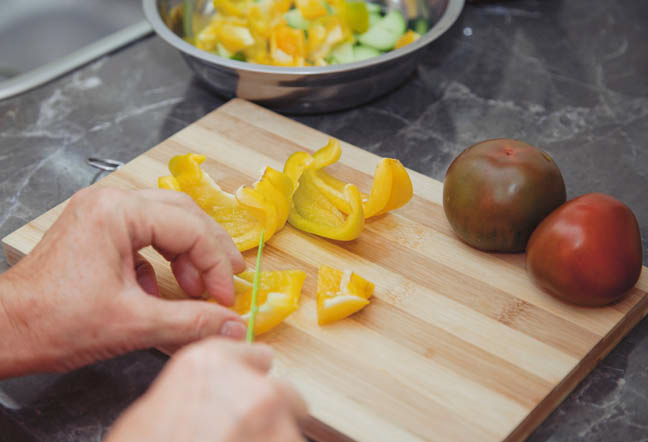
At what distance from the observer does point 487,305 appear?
1.08m

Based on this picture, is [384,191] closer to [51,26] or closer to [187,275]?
[187,275]

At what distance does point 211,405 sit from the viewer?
0.61 metres

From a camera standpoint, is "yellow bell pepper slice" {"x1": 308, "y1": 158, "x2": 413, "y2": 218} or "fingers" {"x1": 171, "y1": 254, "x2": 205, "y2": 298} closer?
"fingers" {"x1": 171, "y1": 254, "x2": 205, "y2": 298}

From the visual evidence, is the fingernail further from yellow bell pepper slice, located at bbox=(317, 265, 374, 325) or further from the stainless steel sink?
the stainless steel sink

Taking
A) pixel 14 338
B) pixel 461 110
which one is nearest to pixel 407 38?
pixel 461 110

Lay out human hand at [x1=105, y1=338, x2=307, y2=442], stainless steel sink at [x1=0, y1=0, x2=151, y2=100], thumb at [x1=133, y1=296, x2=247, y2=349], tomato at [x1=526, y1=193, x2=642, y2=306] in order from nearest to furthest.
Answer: human hand at [x1=105, y1=338, x2=307, y2=442] < thumb at [x1=133, y1=296, x2=247, y2=349] < tomato at [x1=526, y1=193, x2=642, y2=306] < stainless steel sink at [x1=0, y1=0, x2=151, y2=100]

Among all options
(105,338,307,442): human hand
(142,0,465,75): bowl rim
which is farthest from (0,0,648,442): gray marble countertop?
(105,338,307,442): human hand

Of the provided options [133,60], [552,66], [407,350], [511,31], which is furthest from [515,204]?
[133,60]

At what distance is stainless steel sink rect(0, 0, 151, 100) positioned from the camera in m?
2.33

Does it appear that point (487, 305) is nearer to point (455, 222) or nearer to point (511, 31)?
point (455, 222)

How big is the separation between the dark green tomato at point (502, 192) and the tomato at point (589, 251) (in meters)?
0.04

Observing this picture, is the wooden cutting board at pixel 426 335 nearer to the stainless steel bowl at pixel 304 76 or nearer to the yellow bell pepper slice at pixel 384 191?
the yellow bell pepper slice at pixel 384 191

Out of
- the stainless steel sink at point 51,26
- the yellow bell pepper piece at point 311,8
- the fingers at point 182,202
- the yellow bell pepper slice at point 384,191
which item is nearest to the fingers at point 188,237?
the fingers at point 182,202

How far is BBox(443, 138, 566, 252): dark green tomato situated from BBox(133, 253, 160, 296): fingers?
477mm
